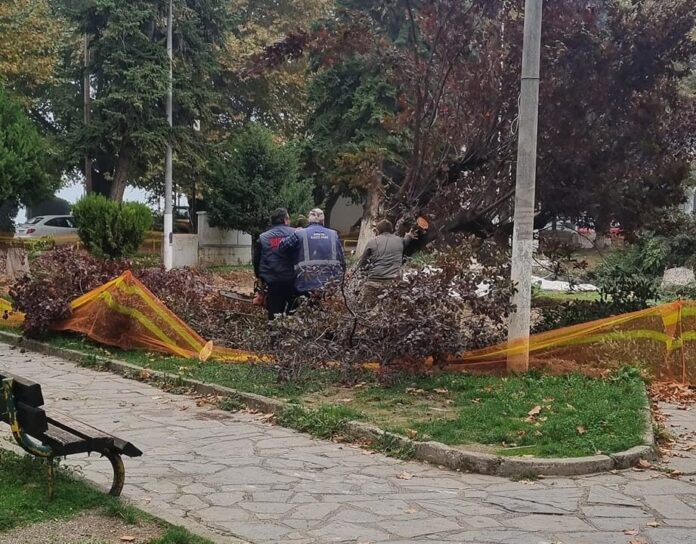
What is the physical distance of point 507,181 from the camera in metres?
11.5

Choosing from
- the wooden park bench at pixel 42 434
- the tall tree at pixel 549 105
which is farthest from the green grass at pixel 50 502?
the tall tree at pixel 549 105

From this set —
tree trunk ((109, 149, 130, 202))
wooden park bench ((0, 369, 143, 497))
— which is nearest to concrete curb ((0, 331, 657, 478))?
wooden park bench ((0, 369, 143, 497))

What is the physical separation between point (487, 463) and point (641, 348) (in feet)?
13.4

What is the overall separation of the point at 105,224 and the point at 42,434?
16.6 meters

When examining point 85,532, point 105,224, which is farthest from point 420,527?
point 105,224

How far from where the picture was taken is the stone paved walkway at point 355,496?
486cm

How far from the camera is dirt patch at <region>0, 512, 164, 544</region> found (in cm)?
424

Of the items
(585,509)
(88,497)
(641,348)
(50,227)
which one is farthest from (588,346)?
(50,227)

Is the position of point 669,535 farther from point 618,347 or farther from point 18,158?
point 18,158

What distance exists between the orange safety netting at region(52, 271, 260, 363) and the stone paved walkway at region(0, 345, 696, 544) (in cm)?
308

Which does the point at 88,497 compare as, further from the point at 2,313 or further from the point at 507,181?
the point at 2,313

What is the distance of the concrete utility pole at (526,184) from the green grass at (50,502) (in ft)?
17.6

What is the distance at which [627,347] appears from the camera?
30.7ft

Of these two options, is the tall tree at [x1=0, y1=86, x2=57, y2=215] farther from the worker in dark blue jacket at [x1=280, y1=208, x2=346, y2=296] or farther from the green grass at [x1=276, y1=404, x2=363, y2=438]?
the green grass at [x1=276, y1=404, x2=363, y2=438]
